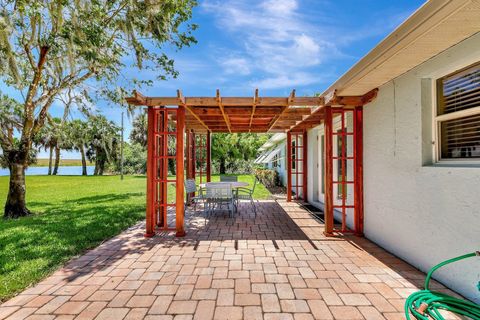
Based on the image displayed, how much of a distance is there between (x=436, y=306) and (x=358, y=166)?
9.40 ft

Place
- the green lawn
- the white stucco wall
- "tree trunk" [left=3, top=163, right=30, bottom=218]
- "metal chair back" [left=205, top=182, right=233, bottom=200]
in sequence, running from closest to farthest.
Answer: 1. the white stucco wall
2. the green lawn
3. "metal chair back" [left=205, top=182, right=233, bottom=200]
4. "tree trunk" [left=3, top=163, right=30, bottom=218]

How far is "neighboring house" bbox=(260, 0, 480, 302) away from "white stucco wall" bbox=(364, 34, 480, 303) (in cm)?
1

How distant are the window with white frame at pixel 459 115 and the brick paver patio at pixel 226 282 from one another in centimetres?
166

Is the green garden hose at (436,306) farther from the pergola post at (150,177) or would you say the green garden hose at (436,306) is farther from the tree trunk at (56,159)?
the tree trunk at (56,159)

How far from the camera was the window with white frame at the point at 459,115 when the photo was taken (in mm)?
2646

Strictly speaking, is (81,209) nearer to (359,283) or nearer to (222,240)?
(222,240)

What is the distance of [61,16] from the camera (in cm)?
554

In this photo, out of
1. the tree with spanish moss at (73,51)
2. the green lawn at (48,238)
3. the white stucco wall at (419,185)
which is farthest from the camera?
the tree with spanish moss at (73,51)

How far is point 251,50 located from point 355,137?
6962 millimetres

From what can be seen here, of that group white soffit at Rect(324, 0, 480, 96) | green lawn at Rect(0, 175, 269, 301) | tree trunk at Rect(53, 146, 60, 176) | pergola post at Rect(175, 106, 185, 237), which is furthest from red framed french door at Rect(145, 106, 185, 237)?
tree trunk at Rect(53, 146, 60, 176)

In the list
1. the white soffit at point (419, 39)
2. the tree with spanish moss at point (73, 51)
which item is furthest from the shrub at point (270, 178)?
the white soffit at point (419, 39)

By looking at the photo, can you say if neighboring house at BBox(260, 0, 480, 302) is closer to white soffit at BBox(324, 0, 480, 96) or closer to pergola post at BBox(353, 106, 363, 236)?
white soffit at BBox(324, 0, 480, 96)

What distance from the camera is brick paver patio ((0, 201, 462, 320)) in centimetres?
238

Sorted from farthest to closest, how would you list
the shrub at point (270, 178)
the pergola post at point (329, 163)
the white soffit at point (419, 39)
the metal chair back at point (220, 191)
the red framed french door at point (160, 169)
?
1. the shrub at point (270, 178)
2. the metal chair back at point (220, 191)
3. the red framed french door at point (160, 169)
4. the pergola post at point (329, 163)
5. the white soffit at point (419, 39)
